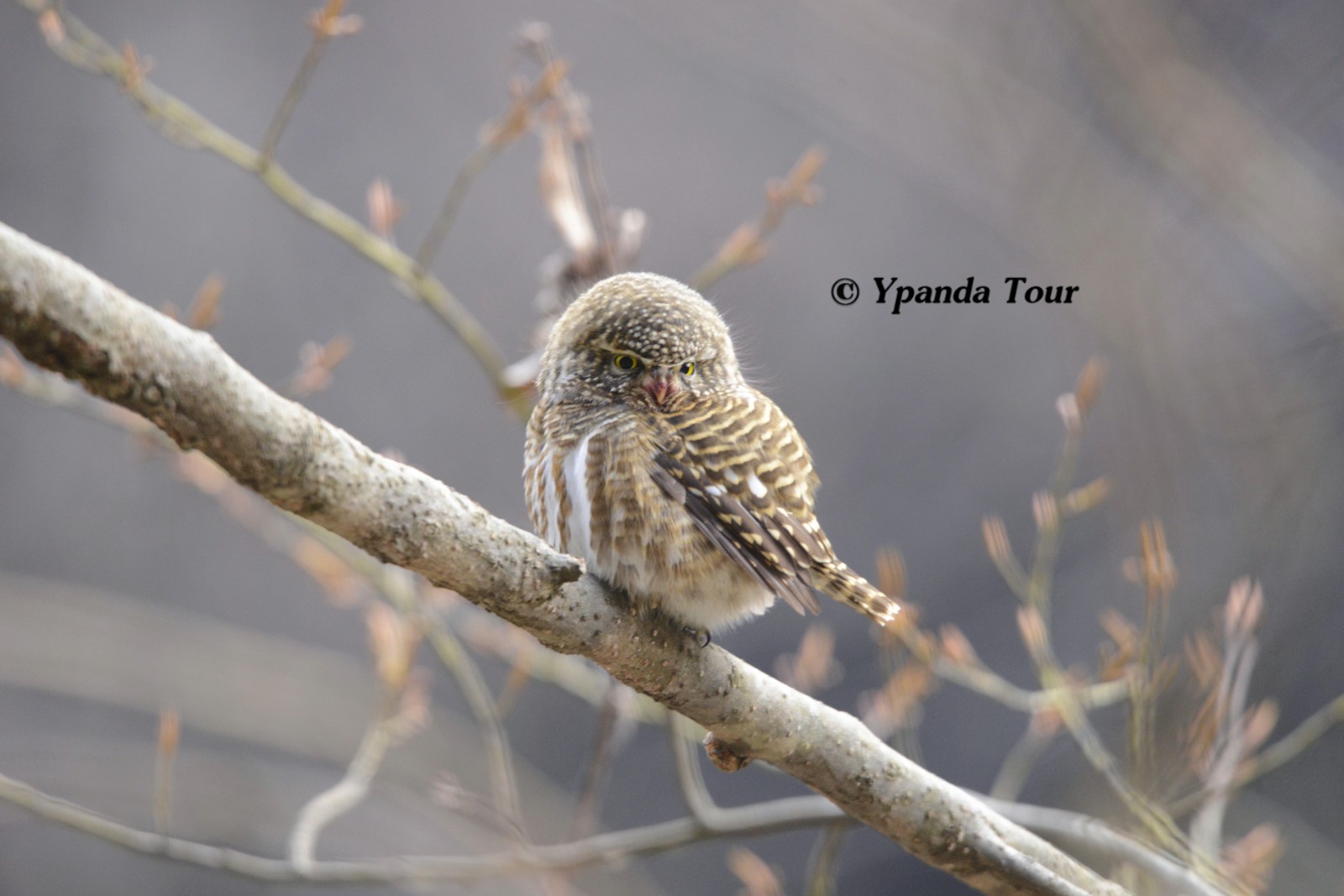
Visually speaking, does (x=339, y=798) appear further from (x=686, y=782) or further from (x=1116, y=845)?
(x=1116, y=845)

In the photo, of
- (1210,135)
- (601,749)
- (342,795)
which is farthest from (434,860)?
(1210,135)

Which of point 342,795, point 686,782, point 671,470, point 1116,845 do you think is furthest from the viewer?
point 342,795

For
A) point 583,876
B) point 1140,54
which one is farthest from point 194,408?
point 583,876

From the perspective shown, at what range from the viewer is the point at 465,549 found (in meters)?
1.47

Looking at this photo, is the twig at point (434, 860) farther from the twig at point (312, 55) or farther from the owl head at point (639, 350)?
the twig at point (312, 55)

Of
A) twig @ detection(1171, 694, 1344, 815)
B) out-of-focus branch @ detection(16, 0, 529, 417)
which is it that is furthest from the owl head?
twig @ detection(1171, 694, 1344, 815)

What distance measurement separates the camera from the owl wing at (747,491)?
185cm

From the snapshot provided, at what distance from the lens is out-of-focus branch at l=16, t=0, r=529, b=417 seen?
2463 mm

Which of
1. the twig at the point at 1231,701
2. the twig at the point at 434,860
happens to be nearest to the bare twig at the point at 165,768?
the twig at the point at 434,860

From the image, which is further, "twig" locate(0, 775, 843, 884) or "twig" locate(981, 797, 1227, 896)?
"twig" locate(0, 775, 843, 884)

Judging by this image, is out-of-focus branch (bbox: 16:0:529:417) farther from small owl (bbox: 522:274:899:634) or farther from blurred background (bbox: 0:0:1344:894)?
blurred background (bbox: 0:0:1344:894)

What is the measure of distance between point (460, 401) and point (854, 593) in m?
4.14

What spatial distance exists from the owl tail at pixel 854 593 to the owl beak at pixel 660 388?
1.42 feet

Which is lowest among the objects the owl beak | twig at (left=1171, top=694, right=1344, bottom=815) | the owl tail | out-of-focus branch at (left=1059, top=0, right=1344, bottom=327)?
twig at (left=1171, top=694, right=1344, bottom=815)
